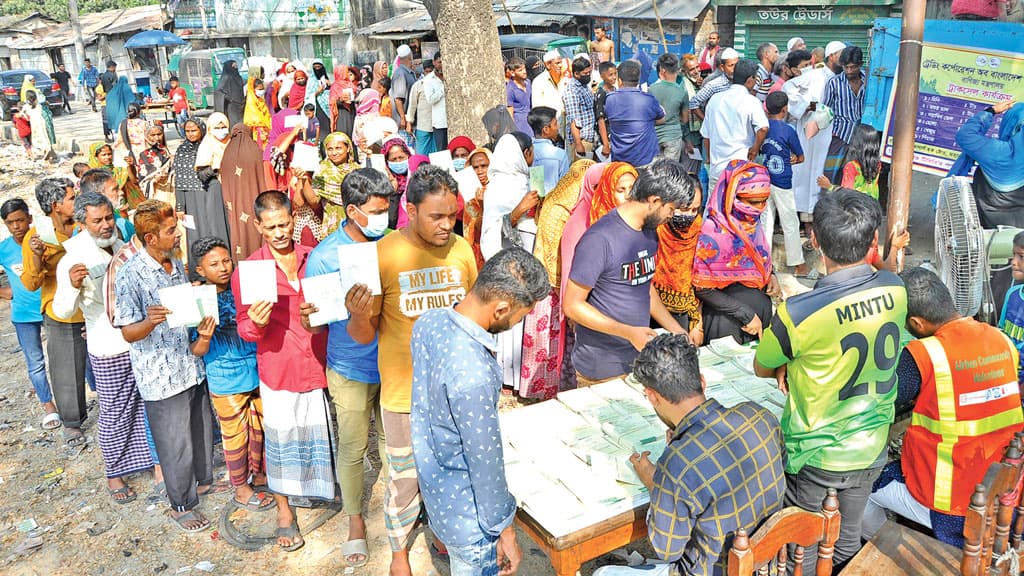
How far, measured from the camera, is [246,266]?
3344 mm

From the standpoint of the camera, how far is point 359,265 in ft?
10.1

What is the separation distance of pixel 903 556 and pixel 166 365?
3.37 m

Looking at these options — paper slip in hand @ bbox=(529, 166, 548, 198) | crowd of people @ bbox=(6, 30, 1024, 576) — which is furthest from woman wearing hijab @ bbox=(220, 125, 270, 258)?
paper slip in hand @ bbox=(529, 166, 548, 198)

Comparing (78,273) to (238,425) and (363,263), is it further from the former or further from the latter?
(363,263)

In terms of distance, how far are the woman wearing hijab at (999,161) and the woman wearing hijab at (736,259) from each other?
2.35m

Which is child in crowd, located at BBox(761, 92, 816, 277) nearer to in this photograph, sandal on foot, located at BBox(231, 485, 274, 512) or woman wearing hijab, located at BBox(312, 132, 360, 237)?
woman wearing hijab, located at BBox(312, 132, 360, 237)

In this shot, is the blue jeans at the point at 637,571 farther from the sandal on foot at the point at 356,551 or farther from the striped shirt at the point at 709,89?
the striped shirt at the point at 709,89

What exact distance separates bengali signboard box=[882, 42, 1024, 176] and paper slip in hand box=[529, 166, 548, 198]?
3419 millimetres

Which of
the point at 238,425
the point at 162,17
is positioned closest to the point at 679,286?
the point at 238,425

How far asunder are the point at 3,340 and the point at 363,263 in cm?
579

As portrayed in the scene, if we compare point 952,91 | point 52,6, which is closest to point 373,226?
point 952,91

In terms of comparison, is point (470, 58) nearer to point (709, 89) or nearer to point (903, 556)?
point (709, 89)

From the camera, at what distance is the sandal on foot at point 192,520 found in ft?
13.9

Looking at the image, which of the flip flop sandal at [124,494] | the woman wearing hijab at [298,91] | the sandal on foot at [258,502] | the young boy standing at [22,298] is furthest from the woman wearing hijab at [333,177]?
the woman wearing hijab at [298,91]
